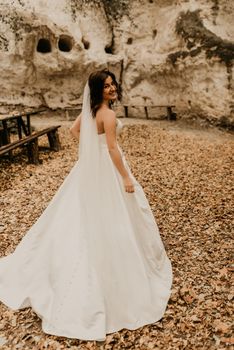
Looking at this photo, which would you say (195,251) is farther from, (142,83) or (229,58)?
(142,83)

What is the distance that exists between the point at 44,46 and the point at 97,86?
1192 cm

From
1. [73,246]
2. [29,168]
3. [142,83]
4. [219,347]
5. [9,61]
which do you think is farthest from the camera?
[142,83]

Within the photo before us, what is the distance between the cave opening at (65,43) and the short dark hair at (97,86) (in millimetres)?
11452

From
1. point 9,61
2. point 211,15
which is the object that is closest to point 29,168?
point 9,61

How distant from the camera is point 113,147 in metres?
Answer: 3.22

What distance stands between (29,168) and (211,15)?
8.51 metres

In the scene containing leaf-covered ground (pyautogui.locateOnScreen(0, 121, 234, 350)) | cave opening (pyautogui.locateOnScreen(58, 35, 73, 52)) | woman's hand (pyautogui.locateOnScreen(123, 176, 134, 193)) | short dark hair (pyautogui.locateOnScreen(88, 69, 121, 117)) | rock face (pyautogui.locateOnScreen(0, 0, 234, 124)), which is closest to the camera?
leaf-covered ground (pyautogui.locateOnScreen(0, 121, 234, 350))

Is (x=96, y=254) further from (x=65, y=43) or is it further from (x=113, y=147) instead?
(x=65, y=43)

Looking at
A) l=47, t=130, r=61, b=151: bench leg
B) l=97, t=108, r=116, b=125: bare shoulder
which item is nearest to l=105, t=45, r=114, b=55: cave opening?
l=47, t=130, r=61, b=151: bench leg

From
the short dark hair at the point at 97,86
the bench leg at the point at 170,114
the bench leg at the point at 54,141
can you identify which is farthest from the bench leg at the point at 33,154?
the bench leg at the point at 170,114

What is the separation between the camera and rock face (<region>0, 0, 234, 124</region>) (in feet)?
38.8

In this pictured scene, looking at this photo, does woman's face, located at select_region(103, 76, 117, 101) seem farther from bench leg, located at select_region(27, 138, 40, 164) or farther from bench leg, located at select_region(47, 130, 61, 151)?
bench leg, located at select_region(47, 130, 61, 151)

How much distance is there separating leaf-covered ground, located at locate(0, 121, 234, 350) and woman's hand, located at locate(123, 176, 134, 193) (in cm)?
119

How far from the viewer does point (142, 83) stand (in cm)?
1441
